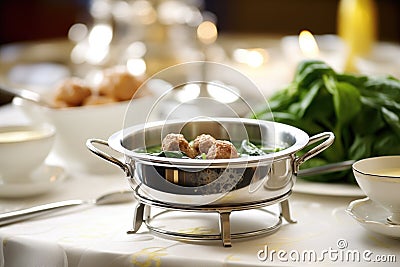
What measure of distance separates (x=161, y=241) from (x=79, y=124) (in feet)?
1.55

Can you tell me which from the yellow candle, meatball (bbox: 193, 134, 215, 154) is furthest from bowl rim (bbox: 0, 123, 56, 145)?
the yellow candle

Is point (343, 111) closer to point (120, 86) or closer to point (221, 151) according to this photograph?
point (221, 151)

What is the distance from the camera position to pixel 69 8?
4648mm

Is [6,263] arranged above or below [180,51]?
below

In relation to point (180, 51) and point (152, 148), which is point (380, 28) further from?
point (152, 148)

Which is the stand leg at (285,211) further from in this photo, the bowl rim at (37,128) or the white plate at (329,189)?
the bowl rim at (37,128)

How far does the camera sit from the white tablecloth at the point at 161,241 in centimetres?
100

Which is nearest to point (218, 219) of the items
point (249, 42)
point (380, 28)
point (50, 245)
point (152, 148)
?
point (152, 148)

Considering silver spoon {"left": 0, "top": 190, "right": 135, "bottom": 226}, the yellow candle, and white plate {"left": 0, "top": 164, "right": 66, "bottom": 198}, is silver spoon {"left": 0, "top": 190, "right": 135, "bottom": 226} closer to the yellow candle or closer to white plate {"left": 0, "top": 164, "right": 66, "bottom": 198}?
white plate {"left": 0, "top": 164, "right": 66, "bottom": 198}

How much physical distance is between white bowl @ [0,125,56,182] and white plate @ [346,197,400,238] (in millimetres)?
565

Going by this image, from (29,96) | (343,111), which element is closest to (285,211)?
(343,111)

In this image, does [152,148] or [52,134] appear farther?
[52,134]

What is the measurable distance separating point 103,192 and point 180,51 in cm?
98

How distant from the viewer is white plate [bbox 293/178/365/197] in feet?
4.02
